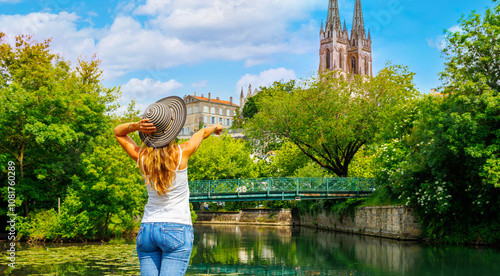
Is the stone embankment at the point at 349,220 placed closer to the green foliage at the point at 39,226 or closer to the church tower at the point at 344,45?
the green foliage at the point at 39,226

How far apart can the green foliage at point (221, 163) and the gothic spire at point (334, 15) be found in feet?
338

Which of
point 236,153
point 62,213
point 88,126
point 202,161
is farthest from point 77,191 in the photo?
point 236,153

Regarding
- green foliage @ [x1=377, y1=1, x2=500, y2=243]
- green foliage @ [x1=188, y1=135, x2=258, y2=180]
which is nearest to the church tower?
green foliage @ [x1=188, y1=135, x2=258, y2=180]

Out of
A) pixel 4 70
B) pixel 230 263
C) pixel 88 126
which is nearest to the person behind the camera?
pixel 230 263

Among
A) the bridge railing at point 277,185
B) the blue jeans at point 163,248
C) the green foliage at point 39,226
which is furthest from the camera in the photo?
the bridge railing at point 277,185

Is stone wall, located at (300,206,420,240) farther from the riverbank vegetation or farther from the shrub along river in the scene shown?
the shrub along river

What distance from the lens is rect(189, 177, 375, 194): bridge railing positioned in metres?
31.5

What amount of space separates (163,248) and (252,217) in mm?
46382

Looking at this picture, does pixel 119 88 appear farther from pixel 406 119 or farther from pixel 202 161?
pixel 406 119

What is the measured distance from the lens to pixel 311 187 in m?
32.6

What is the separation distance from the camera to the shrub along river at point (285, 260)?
1476 centimetres

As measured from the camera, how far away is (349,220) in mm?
34219

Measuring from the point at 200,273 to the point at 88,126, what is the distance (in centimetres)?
1456

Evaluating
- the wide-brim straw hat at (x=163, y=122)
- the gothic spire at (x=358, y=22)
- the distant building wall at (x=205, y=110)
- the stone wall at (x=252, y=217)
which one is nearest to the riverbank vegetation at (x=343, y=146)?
the stone wall at (x=252, y=217)
